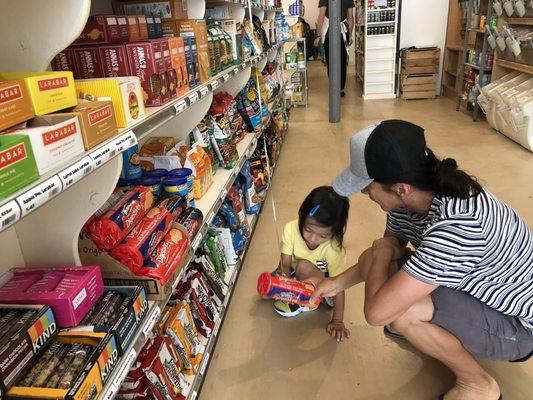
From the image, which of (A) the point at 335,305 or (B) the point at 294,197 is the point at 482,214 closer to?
(A) the point at 335,305

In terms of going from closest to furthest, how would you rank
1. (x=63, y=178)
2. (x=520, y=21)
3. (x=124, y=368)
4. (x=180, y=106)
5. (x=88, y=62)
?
1. (x=63, y=178)
2. (x=124, y=368)
3. (x=88, y=62)
4. (x=180, y=106)
5. (x=520, y=21)

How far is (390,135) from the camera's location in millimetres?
1345

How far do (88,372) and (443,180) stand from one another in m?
1.09

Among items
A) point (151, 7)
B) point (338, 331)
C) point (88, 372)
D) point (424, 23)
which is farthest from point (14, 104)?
point (424, 23)

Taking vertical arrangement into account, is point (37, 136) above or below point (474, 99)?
above

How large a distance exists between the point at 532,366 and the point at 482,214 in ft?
3.22

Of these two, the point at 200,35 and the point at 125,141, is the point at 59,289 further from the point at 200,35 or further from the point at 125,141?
the point at 200,35

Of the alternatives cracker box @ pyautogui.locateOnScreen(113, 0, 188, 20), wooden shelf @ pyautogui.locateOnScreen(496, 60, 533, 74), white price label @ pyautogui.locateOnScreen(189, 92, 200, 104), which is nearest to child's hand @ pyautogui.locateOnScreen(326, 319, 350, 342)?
white price label @ pyautogui.locateOnScreen(189, 92, 200, 104)

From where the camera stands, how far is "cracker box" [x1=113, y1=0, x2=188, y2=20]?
6.77 ft

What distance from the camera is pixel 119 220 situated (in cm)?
139

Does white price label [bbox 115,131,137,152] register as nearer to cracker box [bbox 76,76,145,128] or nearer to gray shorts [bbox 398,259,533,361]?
cracker box [bbox 76,76,145,128]

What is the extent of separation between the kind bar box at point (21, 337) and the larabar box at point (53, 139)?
0.37 meters

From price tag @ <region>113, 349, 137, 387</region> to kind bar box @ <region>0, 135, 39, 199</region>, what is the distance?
523 millimetres

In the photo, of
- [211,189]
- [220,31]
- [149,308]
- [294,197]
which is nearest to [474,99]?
[294,197]
